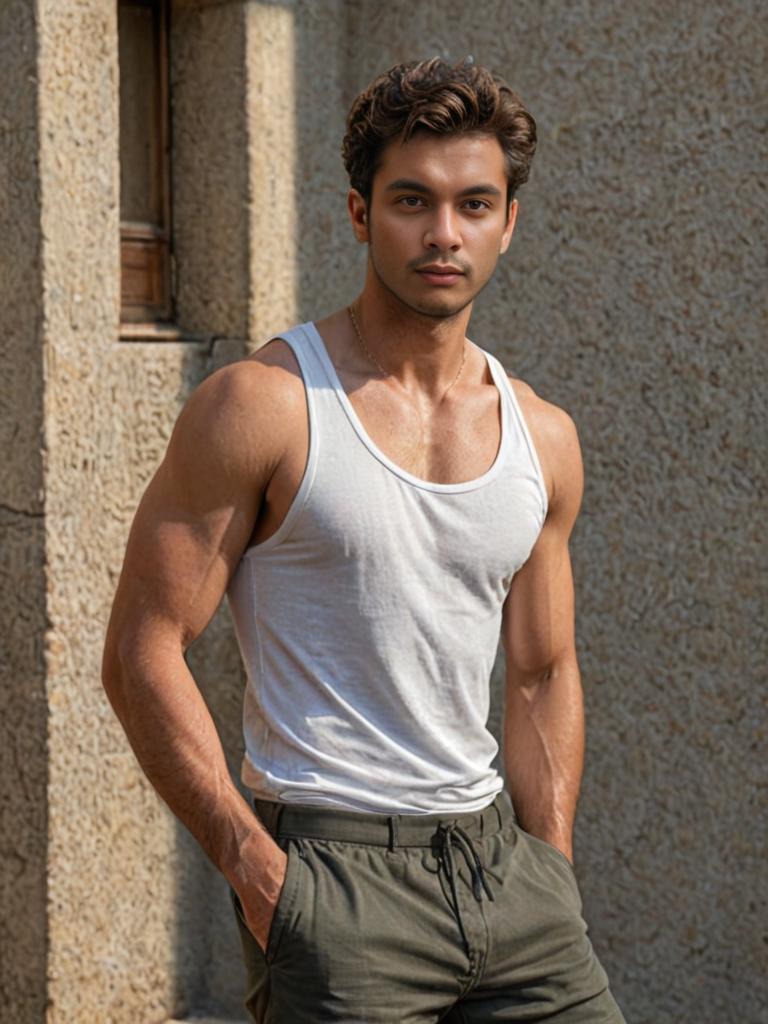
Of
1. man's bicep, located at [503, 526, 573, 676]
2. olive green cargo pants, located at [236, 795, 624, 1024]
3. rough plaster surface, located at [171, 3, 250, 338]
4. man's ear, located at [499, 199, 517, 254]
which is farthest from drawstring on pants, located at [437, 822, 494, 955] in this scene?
rough plaster surface, located at [171, 3, 250, 338]

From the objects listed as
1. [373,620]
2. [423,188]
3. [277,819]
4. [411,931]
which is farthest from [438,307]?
[411,931]

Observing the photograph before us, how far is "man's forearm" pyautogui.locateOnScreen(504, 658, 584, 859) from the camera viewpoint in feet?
8.49

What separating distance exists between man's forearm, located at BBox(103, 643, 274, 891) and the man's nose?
0.68 metres

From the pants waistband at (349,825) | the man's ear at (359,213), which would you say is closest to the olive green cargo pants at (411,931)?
the pants waistband at (349,825)

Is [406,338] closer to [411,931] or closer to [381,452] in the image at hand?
[381,452]

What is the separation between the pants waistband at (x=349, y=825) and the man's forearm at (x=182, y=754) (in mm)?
38

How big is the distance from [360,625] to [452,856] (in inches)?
Answer: 14.1

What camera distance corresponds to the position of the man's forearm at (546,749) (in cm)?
259

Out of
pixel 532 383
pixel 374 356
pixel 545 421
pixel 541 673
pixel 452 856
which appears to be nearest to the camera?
pixel 452 856

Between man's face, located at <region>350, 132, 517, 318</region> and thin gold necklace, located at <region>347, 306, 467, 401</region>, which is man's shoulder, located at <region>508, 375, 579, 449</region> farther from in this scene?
man's face, located at <region>350, 132, 517, 318</region>

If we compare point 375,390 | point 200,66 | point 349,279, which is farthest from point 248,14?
point 375,390

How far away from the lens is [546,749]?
2621 mm

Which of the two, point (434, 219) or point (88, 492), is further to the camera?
point (88, 492)

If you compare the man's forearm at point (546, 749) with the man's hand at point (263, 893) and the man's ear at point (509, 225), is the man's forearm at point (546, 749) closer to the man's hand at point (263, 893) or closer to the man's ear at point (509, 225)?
the man's hand at point (263, 893)
